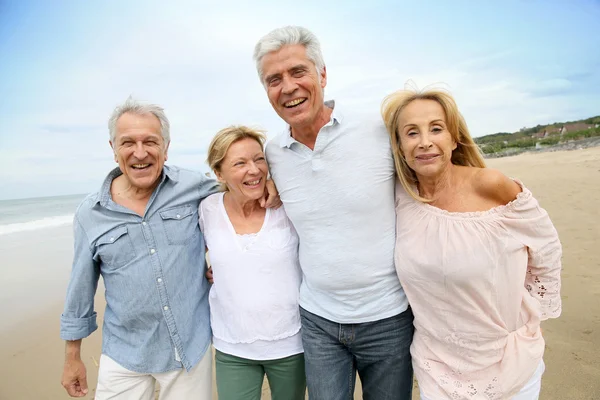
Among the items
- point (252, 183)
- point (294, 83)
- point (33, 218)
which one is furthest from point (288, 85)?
point (33, 218)

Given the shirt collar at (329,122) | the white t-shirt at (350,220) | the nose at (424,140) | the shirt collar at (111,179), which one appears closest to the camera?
the nose at (424,140)

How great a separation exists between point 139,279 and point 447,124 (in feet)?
7.29

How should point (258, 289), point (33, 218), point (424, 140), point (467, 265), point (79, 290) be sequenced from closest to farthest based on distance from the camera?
point (467, 265)
point (424, 140)
point (258, 289)
point (79, 290)
point (33, 218)

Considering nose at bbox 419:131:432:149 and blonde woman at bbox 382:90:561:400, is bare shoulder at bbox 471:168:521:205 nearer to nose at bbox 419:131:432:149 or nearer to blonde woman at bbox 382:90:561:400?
blonde woman at bbox 382:90:561:400

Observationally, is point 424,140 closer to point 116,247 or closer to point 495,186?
point 495,186

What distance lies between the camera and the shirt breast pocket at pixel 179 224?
259 cm

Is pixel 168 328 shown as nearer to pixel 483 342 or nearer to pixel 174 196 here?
pixel 174 196

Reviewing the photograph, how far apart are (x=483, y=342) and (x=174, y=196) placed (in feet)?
→ 7.28

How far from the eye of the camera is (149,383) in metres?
2.66

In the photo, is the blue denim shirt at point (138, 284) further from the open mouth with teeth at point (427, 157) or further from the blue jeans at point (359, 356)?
the open mouth with teeth at point (427, 157)

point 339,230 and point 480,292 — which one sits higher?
point 339,230

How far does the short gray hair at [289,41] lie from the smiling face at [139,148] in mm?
899

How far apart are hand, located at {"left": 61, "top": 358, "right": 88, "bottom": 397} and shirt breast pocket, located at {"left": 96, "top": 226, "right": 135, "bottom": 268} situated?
32.7 inches

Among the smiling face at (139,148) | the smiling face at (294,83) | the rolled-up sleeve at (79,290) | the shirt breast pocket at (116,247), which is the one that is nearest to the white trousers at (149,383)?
the rolled-up sleeve at (79,290)
